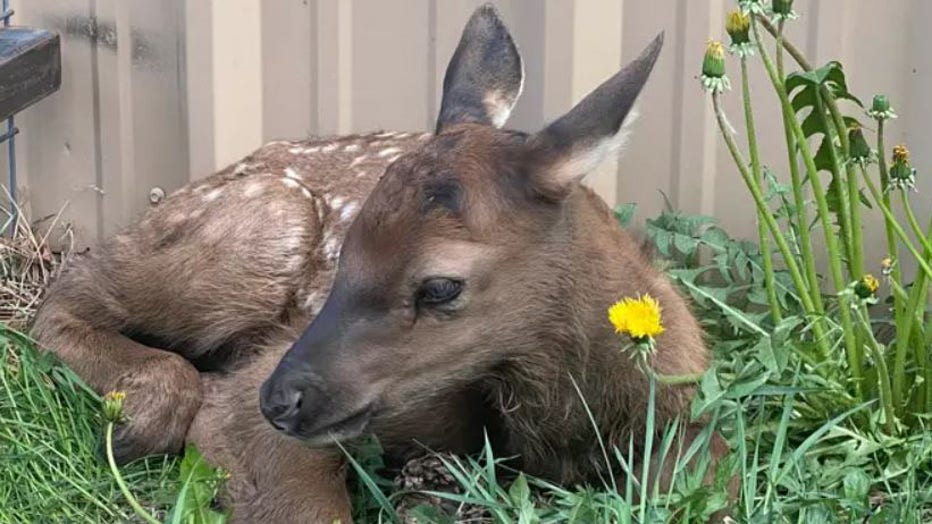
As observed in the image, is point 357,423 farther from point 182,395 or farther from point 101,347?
point 101,347

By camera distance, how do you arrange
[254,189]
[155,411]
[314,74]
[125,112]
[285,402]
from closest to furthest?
[285,402] < [155,411] < [254,189] < [314,74] < [125,112]

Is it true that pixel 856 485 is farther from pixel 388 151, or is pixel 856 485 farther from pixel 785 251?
pixel 388 151

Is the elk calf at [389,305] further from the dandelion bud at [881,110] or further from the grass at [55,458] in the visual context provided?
the dandelion bud at [881,110]

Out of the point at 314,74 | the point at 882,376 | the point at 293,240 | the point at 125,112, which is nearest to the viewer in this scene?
the point at 882,376

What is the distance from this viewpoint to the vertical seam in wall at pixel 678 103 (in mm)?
5613

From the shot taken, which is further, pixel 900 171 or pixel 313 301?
pixel 313 301

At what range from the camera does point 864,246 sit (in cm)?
552

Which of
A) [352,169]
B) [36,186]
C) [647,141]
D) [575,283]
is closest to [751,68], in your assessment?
[647,141]


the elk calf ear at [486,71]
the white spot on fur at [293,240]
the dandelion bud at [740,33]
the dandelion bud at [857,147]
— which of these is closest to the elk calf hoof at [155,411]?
the white spot on fur at [293,240]

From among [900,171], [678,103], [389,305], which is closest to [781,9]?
[900,171]

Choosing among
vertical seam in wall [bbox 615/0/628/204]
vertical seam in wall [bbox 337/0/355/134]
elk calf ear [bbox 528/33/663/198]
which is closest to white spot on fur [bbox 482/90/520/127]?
elk calf ear [bbox 528/33/663/198]

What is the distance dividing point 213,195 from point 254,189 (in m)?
0.15

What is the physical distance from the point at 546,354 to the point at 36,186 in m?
2.89

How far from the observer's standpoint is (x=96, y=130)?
20.5 feet
